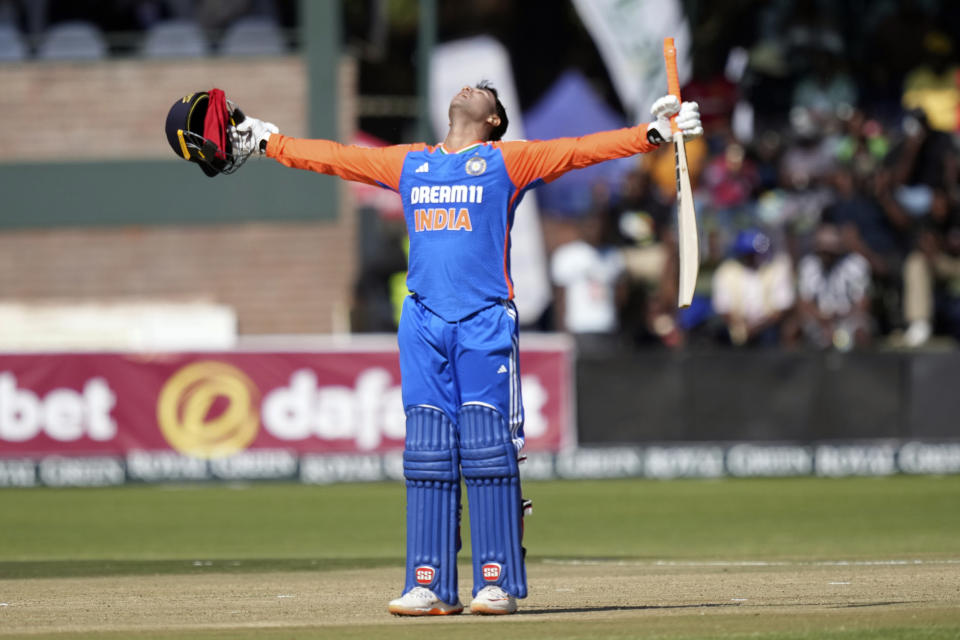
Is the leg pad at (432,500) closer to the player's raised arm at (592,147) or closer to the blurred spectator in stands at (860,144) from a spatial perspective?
the player's raised arm at (592,147)

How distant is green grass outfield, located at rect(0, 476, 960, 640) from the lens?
34.5ft

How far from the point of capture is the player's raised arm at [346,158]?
21.9 ft

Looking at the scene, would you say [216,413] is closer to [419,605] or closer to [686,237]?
[419,605]

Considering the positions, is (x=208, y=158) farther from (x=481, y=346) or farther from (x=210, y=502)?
(x=210, y=502)

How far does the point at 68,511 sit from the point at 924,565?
8.36 m

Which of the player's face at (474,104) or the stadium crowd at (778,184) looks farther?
the stadium crowd at (778,184)

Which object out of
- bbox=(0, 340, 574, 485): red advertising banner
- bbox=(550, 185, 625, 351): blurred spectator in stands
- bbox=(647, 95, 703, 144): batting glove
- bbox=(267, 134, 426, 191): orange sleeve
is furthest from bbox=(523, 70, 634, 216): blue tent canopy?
bbox=(647, 95, 703, 144): batting glove

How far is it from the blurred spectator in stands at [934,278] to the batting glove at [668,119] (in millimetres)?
10662

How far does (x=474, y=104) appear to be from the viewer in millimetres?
6645

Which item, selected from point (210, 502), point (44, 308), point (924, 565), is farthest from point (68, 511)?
point (924, 565)

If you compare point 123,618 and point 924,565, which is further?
point 924,565

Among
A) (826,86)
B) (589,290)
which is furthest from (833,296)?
(826,86)

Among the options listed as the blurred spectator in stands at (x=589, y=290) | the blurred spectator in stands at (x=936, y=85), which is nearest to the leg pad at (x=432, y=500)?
the blurred spectator in stands at (x=589, y=290)

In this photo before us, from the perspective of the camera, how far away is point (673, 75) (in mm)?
6551
